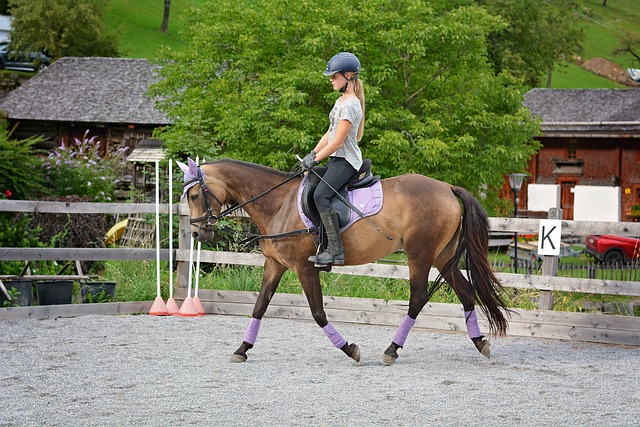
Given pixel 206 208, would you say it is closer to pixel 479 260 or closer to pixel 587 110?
pixel 479 260

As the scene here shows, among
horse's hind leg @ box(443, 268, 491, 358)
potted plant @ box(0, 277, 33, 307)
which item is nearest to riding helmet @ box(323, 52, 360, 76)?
horse's hind leg @ box(443, 268, 491, 358)

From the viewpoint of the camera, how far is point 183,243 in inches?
491

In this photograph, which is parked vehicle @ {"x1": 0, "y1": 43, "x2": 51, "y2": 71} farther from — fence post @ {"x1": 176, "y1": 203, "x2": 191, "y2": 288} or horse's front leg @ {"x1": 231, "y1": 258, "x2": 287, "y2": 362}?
horse's front leg @ {"x1": 231, "y1": 258, "x2": 287, "y2": 362}

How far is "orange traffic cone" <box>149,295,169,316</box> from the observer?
38.6ft

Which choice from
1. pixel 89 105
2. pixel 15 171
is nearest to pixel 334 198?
pixel 15 171

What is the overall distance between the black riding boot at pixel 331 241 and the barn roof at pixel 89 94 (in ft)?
102

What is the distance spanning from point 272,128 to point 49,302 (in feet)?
32.5

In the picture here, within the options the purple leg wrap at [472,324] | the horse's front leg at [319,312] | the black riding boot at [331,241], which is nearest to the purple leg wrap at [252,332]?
the horse's front leg at [319,312]

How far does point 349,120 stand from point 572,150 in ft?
126

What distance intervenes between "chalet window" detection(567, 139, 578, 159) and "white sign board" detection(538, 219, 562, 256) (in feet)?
117

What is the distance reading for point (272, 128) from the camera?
2097 cm

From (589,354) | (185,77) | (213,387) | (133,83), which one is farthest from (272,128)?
(133,83)

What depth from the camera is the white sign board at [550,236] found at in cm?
1038

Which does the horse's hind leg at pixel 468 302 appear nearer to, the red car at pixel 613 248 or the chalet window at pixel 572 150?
the red car at pixel 613 248
